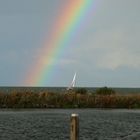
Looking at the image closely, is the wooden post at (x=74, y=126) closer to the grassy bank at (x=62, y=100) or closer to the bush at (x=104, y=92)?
the grassy bank at (x=62, y=100)

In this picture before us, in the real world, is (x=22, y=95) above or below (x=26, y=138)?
above

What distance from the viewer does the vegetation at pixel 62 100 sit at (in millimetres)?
113625

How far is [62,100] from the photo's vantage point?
11594cm

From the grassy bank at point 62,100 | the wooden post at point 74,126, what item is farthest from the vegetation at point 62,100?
the wooden post at point 74,126

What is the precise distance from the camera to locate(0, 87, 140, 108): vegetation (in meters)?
114

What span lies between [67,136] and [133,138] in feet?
72.0

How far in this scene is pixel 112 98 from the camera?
115m

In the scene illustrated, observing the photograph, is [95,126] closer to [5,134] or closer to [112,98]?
[5,134]

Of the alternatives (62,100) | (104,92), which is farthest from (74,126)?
(104,92)

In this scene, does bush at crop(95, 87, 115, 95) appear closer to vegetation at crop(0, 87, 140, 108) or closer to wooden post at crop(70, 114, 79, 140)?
vegetation at crop(0, 87, 140, 108)

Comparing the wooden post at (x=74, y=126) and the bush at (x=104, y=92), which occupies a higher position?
the bush at (x=104, y=92)

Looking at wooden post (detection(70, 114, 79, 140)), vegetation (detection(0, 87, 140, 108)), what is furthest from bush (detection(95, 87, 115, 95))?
wooden post (detection(70, 114, 79, 140))

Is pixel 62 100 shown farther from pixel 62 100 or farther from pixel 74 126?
pixel 74 126

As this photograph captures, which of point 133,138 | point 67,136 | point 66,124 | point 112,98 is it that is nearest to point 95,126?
point 66,124
